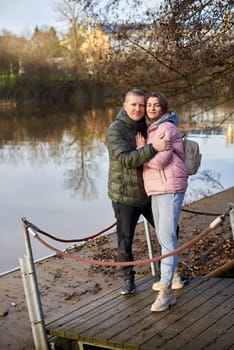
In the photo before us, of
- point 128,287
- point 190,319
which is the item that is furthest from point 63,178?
point 190,319

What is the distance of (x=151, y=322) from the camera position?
4023mm

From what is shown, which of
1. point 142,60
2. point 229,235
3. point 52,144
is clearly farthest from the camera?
point 52,144

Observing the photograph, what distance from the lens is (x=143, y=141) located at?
4.27 meters

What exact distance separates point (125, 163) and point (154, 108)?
45cm

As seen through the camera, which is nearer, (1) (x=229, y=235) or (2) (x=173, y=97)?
(1) (x=229, y=235)

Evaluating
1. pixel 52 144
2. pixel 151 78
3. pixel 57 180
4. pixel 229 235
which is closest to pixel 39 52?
pixel 52 144

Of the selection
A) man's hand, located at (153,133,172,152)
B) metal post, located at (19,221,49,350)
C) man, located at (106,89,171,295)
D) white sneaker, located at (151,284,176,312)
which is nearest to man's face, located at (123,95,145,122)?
man, located at (106,89,171,295)

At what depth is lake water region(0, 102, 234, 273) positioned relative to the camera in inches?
388

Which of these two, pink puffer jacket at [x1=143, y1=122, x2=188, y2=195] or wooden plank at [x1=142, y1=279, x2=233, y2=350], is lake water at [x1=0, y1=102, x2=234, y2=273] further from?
pink puffer jacket at [x1=143, y1=122, x2=188, y2=195]

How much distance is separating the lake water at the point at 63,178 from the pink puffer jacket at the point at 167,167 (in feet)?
13.0

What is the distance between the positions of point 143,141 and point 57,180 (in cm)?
1089

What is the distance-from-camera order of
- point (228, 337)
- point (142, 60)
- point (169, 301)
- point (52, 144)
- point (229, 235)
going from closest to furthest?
point (228, 337)
point (169, 301)
point (229, 235)
point (142, 60)
point (52, 144)

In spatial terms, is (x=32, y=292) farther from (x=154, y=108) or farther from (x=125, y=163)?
(x=154, y=108)

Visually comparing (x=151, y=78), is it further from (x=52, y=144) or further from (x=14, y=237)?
(x=52, y=144)
